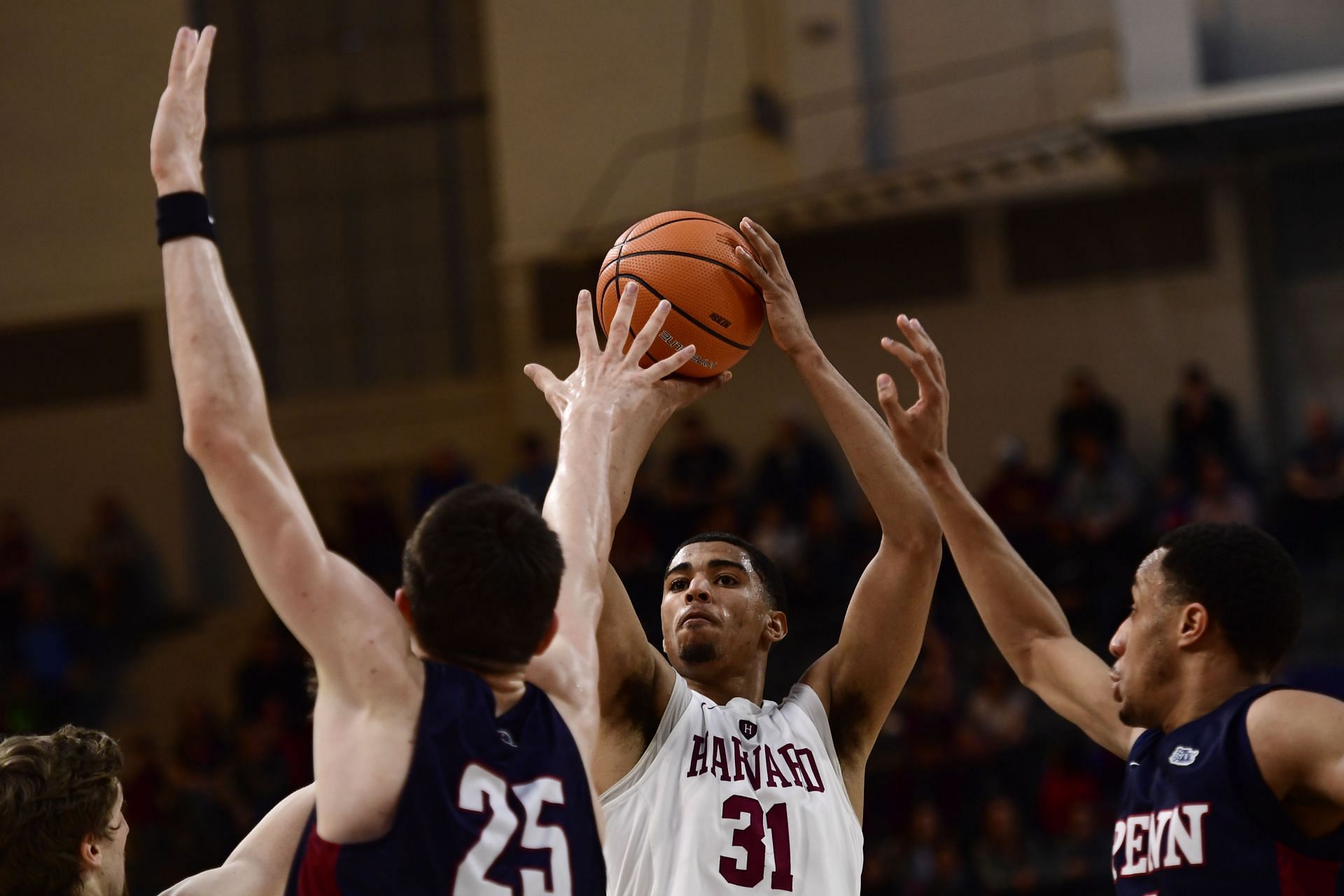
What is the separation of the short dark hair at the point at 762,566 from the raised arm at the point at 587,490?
1297 millimetres

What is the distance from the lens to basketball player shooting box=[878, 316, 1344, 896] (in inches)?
143

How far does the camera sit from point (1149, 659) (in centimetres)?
402

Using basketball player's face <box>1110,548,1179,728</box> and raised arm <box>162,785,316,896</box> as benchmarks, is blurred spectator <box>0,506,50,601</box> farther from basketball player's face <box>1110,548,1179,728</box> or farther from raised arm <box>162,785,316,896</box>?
basketball player's face <box>1110,548,1179,728</box>

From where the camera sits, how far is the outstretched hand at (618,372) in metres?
3.45

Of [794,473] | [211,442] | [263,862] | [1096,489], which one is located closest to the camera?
[211,442]

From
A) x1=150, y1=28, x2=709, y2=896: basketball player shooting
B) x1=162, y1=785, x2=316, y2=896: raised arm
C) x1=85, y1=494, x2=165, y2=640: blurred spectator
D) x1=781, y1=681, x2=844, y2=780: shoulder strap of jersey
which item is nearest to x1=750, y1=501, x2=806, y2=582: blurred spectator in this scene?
x1=85, y1=494, x2=165, y2=640: blurred spectator

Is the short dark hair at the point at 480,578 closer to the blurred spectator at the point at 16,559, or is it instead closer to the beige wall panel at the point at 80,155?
the blurred spectator at the point at 16,559

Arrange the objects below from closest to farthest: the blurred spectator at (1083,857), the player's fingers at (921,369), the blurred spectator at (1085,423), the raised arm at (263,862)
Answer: the raised arm at (263,862) → the player's fingers at (921,369) → the blurred spectator at (1083,857) → the blurred spectator at (1085,423)

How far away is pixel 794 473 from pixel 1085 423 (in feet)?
8.18

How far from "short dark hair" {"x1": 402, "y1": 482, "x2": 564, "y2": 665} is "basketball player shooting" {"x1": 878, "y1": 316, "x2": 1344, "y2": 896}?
1.73 meters

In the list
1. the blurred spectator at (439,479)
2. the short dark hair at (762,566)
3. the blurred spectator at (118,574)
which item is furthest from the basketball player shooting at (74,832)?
the blurred spectator at (118,574)

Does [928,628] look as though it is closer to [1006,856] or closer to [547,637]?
[1006,856]

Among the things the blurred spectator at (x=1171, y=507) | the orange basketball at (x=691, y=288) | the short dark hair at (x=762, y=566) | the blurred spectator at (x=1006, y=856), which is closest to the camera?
the orange basketball at (x=691, y=288)

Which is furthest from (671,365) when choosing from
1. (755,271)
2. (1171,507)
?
(1171,507)
